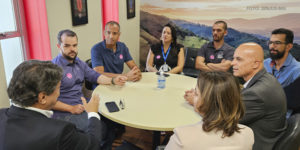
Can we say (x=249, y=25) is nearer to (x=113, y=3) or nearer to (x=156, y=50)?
(x=156, y=50)

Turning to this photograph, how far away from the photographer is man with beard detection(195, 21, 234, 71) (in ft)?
10.6

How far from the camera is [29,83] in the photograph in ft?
3.84

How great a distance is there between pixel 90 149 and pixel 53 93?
384 mm

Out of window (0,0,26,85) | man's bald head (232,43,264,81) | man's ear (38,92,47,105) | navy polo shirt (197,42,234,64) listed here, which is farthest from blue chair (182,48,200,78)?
man's ear (38,92,47,105)

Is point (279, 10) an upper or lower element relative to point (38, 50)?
upper

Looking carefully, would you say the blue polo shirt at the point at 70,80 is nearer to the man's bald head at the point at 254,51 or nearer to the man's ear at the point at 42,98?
the man's ear at the point at 42,98

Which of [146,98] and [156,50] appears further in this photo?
[156,50]

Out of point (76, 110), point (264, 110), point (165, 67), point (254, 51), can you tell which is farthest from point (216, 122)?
point (165, 67)

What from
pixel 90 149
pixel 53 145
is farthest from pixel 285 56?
pixel 53 145

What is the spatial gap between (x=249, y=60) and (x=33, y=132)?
1670mm

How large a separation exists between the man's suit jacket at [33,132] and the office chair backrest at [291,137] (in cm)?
135

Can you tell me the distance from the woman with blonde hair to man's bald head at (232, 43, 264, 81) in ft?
2.66

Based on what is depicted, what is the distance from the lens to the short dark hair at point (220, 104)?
1070mm

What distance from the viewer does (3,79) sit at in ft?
6.23
